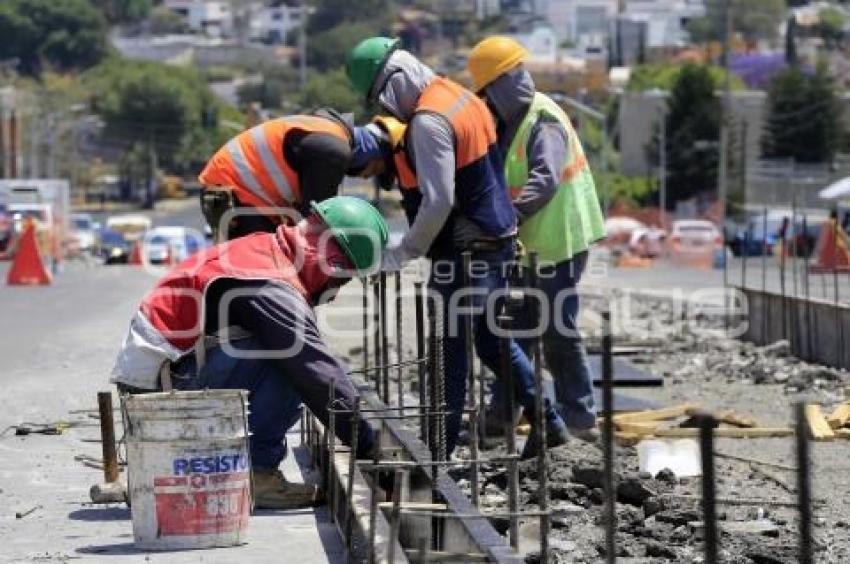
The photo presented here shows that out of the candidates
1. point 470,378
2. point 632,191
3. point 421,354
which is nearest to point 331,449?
point 470,378

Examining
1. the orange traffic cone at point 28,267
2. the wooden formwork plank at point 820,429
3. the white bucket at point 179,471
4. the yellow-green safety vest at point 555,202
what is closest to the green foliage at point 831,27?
the orange traffic cone at point 28,267

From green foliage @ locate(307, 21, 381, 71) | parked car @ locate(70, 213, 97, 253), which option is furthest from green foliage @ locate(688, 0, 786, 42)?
parked car @ locate(70, 213, 97, 253)

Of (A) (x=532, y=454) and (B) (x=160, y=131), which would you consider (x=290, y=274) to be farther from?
(B) (x=160, y=131)

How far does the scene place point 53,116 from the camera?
11206 cm

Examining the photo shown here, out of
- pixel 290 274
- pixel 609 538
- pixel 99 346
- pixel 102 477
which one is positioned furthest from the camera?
pixel 99 346

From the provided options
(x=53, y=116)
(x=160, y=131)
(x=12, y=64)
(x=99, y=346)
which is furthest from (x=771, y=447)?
(x=12, y=64)

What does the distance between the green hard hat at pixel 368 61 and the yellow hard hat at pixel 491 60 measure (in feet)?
2.13

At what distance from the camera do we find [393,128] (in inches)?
406

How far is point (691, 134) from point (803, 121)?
Result: 178 inches

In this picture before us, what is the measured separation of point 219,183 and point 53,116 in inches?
4068

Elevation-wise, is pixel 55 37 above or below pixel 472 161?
below

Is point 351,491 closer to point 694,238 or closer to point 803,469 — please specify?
point 803,469

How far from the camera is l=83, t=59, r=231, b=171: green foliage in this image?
437 feet

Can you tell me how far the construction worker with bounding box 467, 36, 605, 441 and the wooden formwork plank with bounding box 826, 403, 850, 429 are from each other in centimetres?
167
